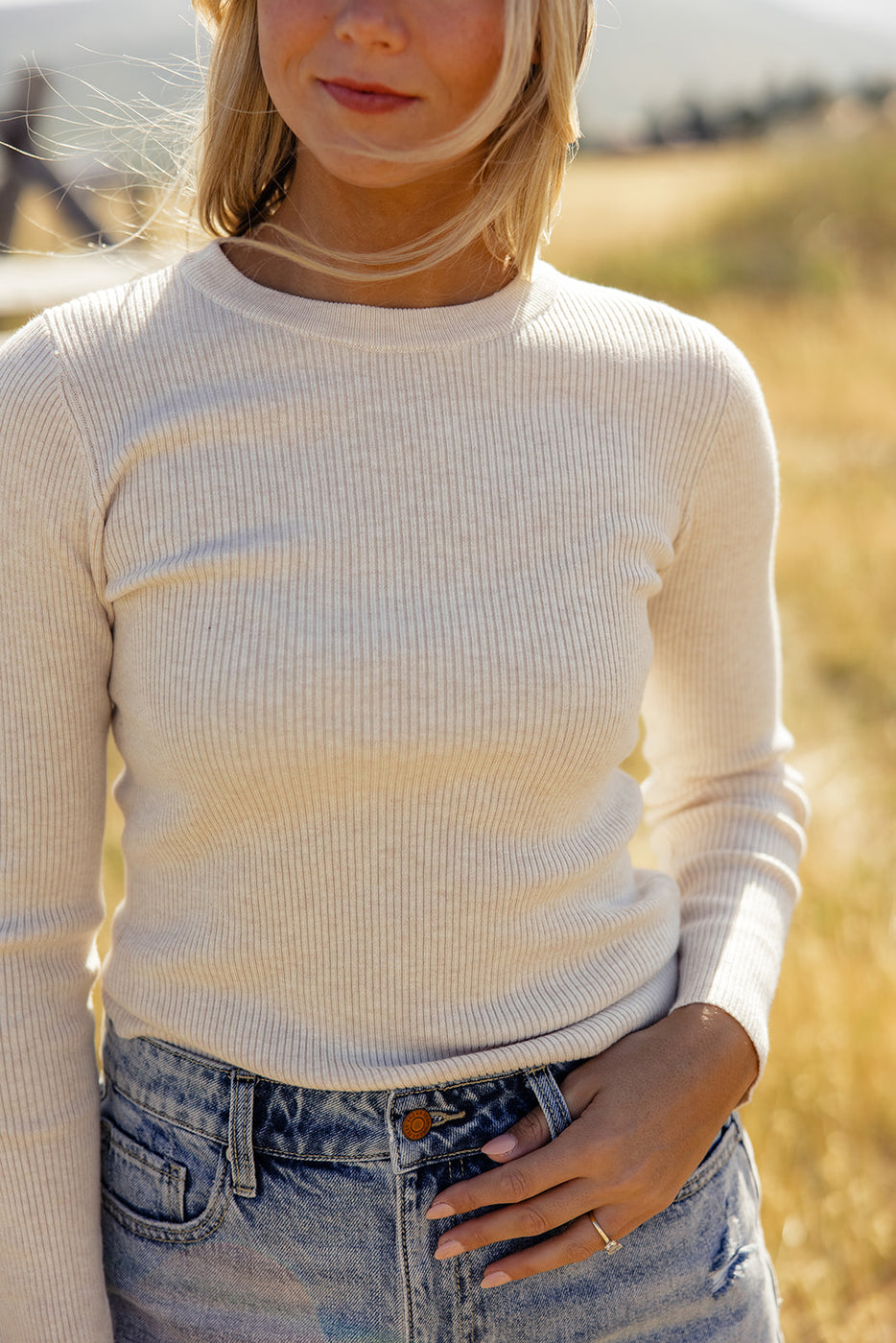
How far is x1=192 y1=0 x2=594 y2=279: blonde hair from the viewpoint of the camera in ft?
3.97

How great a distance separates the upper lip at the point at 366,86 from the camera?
1.12m

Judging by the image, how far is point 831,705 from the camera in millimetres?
4699

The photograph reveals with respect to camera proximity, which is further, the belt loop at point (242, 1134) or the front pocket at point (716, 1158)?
the front pocket at point (716, 1158)

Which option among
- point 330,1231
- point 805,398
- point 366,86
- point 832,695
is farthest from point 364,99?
point 805,398

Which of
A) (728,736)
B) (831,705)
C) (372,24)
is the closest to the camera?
(372,24)

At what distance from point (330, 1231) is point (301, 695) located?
0.48 meters

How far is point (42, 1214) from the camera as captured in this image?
1166 mm

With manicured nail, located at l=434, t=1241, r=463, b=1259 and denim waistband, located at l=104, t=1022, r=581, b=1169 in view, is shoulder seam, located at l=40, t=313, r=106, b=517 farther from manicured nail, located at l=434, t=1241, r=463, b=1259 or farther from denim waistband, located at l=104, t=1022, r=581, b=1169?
manicured nail, located at l=434, t=1241, r=463, b=1259

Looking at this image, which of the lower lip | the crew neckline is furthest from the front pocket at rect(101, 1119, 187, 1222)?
the lower lip

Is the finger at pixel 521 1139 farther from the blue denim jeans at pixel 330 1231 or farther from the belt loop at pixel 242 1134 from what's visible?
the belt loop at pixel 242 1134

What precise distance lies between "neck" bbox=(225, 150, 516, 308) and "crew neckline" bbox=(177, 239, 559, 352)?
2cm

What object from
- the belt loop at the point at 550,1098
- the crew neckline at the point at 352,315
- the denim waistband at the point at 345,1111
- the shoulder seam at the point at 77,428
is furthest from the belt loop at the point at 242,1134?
the crew neckline at the point at 352,315

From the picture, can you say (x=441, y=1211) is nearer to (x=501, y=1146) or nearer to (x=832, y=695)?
(x=501, y=1146)

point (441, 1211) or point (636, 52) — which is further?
point (636, 52)
